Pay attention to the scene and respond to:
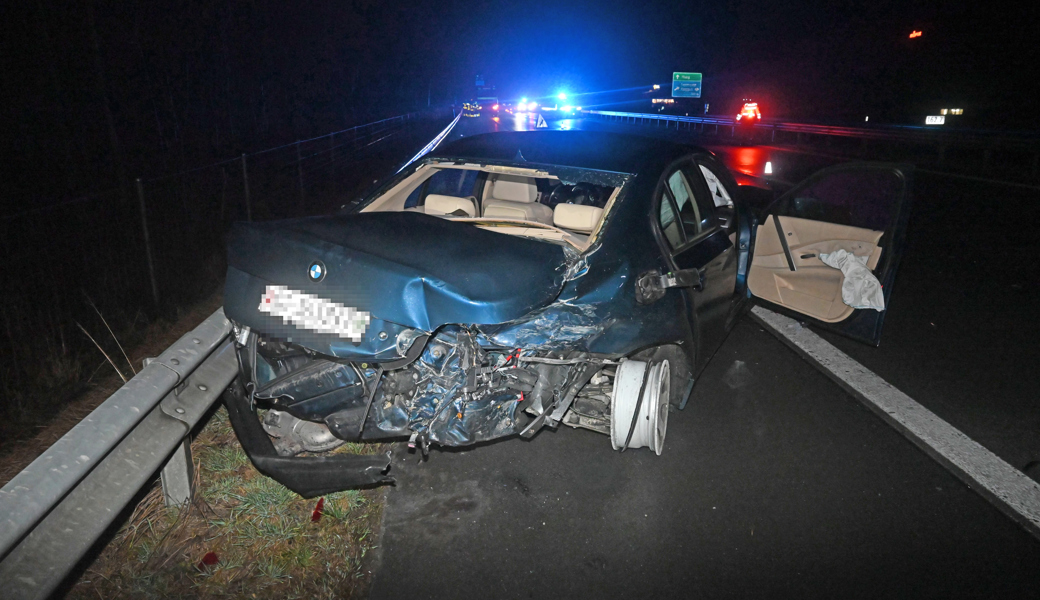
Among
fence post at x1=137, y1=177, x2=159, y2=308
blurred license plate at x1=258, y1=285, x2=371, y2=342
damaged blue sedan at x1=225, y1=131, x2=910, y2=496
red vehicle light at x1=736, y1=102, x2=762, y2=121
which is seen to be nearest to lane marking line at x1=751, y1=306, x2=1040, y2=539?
damaged blue sedan at x1=225, y1=131, x2=910, y2=496

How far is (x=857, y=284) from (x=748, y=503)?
235 centimetres

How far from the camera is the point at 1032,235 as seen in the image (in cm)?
991

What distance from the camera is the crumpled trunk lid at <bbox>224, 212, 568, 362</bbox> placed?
2.98 meters

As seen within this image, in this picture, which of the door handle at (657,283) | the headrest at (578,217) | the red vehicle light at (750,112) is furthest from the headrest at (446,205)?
the red vehicle light at (750,112)

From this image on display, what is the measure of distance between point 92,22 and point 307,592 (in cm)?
742

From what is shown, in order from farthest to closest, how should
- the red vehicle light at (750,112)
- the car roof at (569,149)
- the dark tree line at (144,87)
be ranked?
the red vehicle light at (750,112) < the dark tree line at (144,87) < the car roof at (569,149)

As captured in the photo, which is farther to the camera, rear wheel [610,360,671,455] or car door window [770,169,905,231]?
car door window [770,169,905,231]

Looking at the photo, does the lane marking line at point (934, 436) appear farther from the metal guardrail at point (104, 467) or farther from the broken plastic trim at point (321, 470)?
the metal guardrail at point (104, 467)

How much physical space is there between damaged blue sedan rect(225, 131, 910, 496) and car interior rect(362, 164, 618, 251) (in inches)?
0.8

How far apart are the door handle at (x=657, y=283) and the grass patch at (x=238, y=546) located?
1824 mm

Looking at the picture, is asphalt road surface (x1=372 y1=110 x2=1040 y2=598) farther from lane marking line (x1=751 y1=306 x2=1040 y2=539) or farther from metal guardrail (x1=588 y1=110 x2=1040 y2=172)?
metal guardrail (x1=588 y1=110 x2=1040 y2=172)

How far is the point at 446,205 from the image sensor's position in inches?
186

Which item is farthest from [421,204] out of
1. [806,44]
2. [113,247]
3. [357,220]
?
[806,44]

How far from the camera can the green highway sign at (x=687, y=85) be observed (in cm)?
4562
